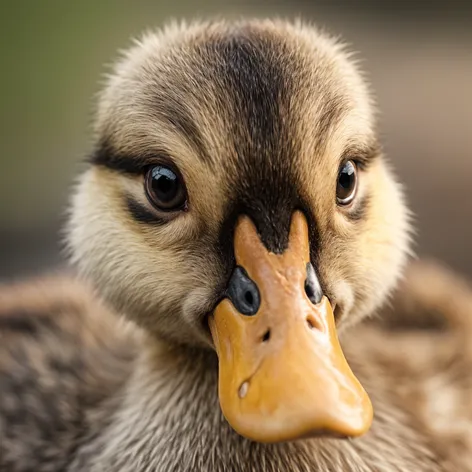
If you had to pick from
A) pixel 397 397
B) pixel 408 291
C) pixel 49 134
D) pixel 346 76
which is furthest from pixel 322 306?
pixel 49 134

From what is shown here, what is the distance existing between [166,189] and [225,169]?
0.28 ft

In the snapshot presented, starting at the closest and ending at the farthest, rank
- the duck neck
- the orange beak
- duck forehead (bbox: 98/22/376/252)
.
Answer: the orange beak < duck forehead (bbox: 98/22/376/252) < the duck neck

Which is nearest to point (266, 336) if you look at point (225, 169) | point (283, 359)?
point (283, 359)

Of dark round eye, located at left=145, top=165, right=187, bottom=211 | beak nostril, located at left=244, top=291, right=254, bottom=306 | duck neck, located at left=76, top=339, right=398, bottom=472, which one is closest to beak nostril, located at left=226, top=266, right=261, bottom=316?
beak nostril, located at left=244, top=291, right=254, bottom=306

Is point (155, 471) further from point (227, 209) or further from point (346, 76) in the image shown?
point (346, 76)

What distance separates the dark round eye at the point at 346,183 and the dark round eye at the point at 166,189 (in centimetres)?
17

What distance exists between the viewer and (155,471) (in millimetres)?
1165

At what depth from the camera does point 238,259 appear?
0.98 metres

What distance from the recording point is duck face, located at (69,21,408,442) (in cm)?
93

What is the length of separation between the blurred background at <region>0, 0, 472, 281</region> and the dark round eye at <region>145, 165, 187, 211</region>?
1281 millimetres

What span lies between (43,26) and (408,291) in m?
1.51

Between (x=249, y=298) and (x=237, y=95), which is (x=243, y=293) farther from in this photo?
(x=237, y=95)

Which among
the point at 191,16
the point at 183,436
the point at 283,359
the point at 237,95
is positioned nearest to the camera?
the point at 283,359

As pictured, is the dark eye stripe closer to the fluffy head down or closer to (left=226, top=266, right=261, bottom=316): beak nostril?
the fluffy head down
